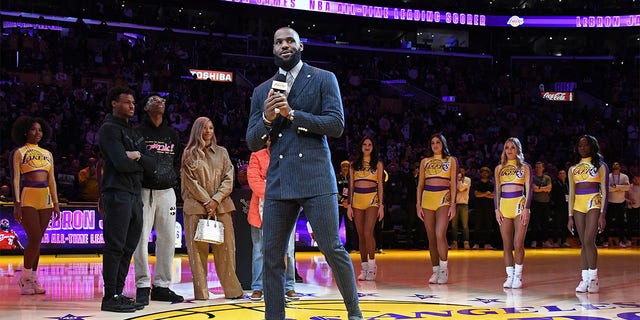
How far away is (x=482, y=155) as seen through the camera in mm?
25453

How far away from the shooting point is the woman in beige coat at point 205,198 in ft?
27.7

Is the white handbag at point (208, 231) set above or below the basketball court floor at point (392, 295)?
above

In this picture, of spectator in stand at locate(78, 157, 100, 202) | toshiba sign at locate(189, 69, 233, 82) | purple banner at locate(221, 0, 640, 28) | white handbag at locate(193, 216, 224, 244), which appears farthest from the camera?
purple banner at locate(221, 0, 640, 28)

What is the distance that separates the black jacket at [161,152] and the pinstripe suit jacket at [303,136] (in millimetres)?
3253

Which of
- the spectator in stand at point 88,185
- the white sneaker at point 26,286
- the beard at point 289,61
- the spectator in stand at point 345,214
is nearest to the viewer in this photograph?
the beard at point 289,61

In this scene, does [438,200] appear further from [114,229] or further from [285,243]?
[285,243]

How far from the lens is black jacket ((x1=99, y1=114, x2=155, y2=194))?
7477 mm

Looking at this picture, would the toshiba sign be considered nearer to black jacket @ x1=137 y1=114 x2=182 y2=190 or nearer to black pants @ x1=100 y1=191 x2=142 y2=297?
black jacket @ x1=137 y1=114 x2=182 y2=190

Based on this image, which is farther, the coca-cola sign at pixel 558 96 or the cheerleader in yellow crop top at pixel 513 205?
the coca-cola sign at pixel 558 96

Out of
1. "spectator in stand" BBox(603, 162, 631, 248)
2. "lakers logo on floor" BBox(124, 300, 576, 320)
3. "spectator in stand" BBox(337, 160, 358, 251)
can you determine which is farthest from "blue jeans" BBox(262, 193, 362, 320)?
"spectator in stand" BBox(603, 162, 631, 248)

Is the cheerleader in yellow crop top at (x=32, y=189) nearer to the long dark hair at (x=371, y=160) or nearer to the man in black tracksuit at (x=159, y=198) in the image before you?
the man in black tracksuit at (x=159, y=198)

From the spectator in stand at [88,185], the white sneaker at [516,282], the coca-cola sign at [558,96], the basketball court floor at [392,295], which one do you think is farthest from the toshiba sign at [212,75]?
the white sneaker at [516,282]

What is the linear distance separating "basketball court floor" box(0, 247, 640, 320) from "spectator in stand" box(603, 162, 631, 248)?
422 centimetres

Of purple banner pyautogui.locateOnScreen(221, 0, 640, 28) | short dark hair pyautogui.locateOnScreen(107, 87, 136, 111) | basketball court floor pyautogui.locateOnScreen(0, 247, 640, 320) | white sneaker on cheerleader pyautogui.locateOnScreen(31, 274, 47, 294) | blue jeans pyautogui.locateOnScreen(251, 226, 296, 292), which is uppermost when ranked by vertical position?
purple banner pyautogui.locateOnScreen(221, 0, 640, 28)
